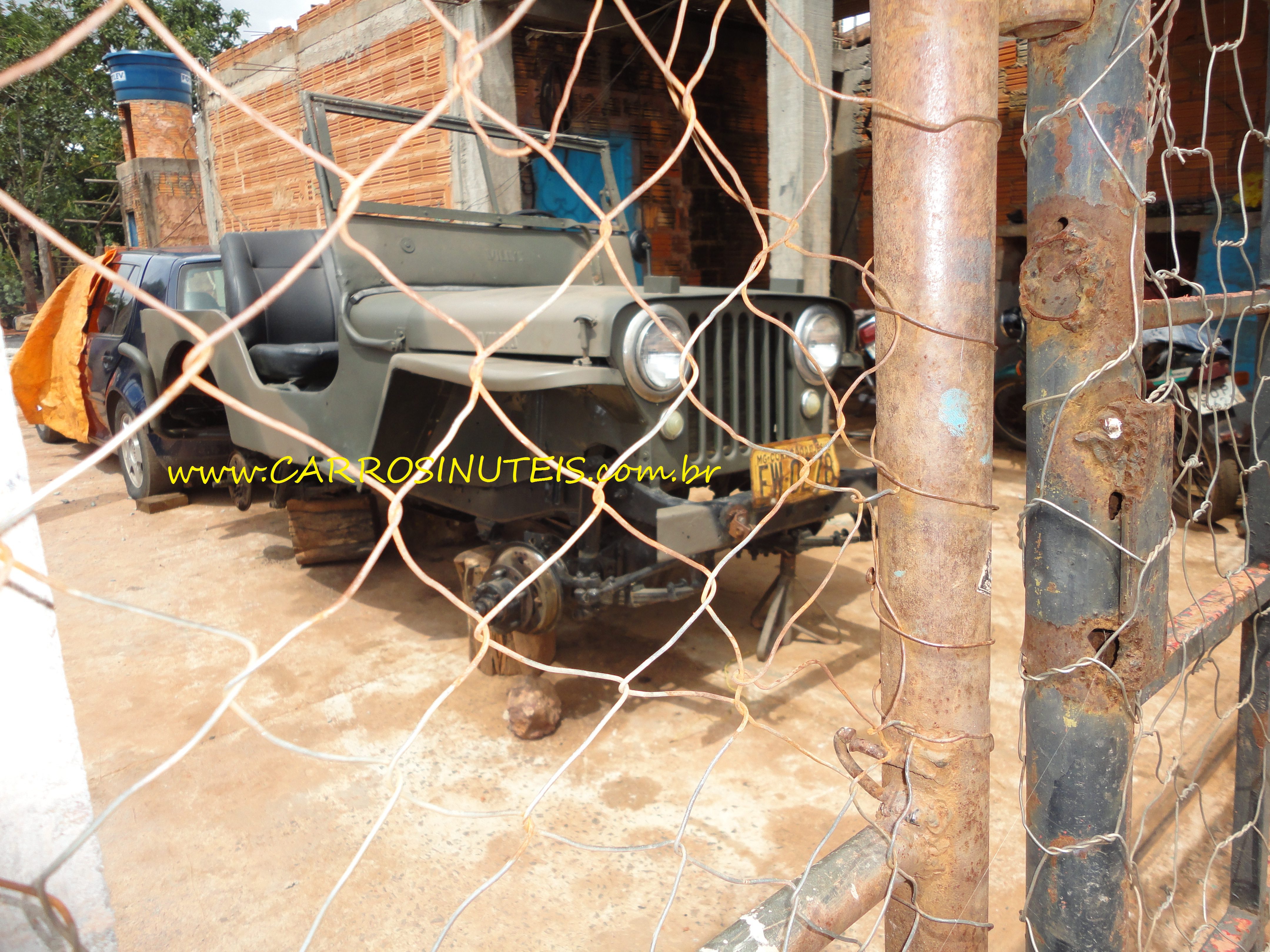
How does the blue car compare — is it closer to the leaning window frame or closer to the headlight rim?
the leaning window frame

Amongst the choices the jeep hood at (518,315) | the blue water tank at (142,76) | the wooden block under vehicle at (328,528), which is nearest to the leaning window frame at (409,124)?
the jeep hood at (518,315)

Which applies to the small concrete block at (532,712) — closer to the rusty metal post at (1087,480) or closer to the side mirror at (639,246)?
the rusty metal post at (1087,480)

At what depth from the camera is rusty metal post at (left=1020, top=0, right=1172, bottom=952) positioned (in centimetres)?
86

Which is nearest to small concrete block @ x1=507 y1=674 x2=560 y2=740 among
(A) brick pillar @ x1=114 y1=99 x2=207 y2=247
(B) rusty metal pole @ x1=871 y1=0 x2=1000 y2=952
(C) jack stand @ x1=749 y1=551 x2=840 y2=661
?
(C) jack stand @ x1=749 y1=551 x2=840 y2=661

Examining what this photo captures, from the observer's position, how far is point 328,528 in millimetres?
4020

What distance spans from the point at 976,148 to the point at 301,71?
9.69m

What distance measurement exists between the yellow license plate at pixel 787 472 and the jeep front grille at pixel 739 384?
107mm

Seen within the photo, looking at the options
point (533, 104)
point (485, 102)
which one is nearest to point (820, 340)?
point (485, 102)

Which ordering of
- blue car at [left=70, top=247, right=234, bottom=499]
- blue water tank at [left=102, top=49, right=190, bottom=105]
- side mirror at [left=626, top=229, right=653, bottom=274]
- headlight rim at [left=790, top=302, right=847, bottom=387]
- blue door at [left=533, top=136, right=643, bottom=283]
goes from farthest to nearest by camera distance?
blue water tank at [left=102, top=49, right=190, bottom=105] → blue door at [left=533, top=136, right=643, bottom=283] → blue car at [left=70, top=247, right=234, bottom=499] → side mirror at [left=626, top=229, right=653, bottom=274] → headlight rim at [left=790, top=302, right=847, bottom=387]

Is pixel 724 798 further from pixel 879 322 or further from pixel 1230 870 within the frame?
pixel 879 322

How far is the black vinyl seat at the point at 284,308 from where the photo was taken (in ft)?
12.4

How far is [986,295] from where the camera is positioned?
821mm

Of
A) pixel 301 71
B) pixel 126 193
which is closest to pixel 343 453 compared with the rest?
pixel 301 71

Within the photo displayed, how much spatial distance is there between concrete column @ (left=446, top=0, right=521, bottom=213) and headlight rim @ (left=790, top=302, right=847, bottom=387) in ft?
10.5
